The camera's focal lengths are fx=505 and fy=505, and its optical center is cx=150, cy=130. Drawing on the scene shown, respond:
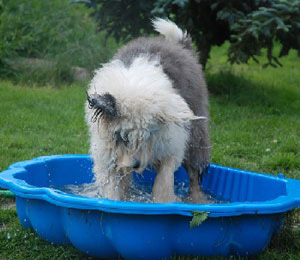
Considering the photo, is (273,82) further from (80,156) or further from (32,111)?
(80,156)

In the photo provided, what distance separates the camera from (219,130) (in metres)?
6.77

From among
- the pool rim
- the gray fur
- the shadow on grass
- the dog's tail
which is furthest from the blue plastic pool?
the shadow on grass

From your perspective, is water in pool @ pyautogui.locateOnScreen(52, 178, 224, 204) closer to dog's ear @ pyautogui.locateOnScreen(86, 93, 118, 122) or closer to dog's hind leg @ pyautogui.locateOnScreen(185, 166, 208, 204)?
dog's hind leg @ pyautogui.locateOnScreen(185, 166, 208, 204)

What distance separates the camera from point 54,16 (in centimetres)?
1022

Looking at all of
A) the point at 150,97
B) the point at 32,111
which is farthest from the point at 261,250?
the point at 32,111

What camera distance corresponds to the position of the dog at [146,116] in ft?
12.0

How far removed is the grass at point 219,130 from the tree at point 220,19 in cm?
74

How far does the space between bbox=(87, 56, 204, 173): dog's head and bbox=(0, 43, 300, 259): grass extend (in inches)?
33.1

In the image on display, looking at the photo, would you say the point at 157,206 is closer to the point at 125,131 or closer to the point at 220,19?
the point at 125,131

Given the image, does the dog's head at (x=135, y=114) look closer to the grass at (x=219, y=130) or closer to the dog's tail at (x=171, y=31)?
the grass at (x=219, y=130)

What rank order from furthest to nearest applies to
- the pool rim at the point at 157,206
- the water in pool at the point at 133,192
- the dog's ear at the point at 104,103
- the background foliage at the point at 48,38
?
the background foliage at the point at 48,38
the water in pool at the point at 133,192
the dog's ear at the point at 104,103
the pool rim at the point at 157,206

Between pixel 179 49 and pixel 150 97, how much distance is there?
124 cm

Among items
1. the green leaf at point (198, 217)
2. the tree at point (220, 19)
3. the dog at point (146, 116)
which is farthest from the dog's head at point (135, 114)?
the tree at point (220, 19)

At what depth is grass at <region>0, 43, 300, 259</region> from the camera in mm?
3809
